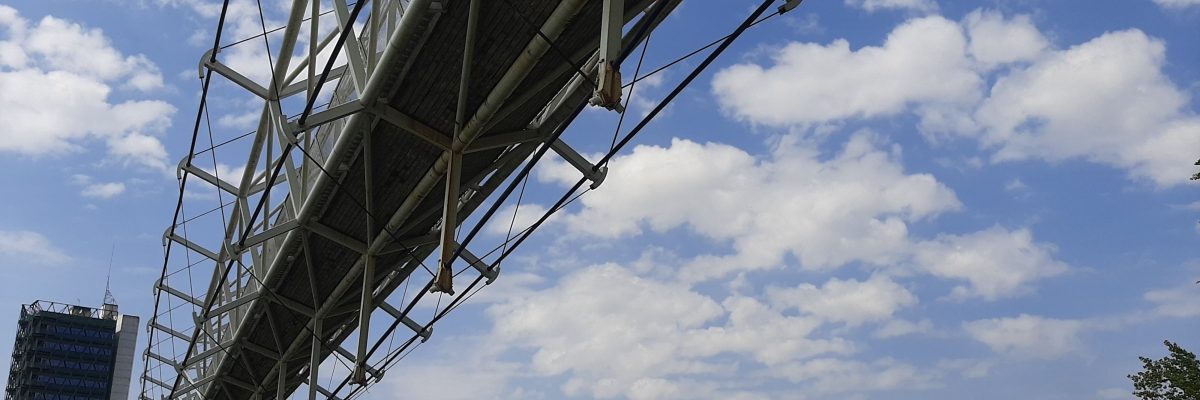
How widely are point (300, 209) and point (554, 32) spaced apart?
812cm

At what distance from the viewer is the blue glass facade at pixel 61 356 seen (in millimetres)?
122688

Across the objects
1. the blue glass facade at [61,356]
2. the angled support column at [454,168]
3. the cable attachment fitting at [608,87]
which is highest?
the blue glass facade at [61,356]

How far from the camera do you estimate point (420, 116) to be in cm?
1617

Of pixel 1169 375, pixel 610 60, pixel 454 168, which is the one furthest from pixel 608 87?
pixel 1169 375

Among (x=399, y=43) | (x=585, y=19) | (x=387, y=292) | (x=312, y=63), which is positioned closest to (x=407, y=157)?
(x=312, y=63)

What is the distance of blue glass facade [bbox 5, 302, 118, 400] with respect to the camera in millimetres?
122688

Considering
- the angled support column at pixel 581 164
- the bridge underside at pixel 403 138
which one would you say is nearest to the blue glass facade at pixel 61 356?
the bridge underside at pixel 403 138

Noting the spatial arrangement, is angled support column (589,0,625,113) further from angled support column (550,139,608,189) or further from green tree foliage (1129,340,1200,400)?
green tree foliage (1129,340,1200,400)

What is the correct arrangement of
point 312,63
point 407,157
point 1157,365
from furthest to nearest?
point 1157,365
point 407,157
point 312,63

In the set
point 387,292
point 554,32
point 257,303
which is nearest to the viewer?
point 554,32

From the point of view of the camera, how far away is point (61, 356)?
125 metres

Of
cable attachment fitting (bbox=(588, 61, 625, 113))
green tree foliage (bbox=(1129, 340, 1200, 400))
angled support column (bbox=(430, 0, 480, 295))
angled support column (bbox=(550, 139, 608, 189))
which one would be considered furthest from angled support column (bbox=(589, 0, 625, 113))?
green tree foliage (bbox=(1129, 340, 1200, 400))

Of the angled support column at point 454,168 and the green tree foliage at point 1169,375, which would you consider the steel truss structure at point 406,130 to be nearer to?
the angled support column at point 454,168

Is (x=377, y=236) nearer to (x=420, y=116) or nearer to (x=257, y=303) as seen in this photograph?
(x=420, y=116)
